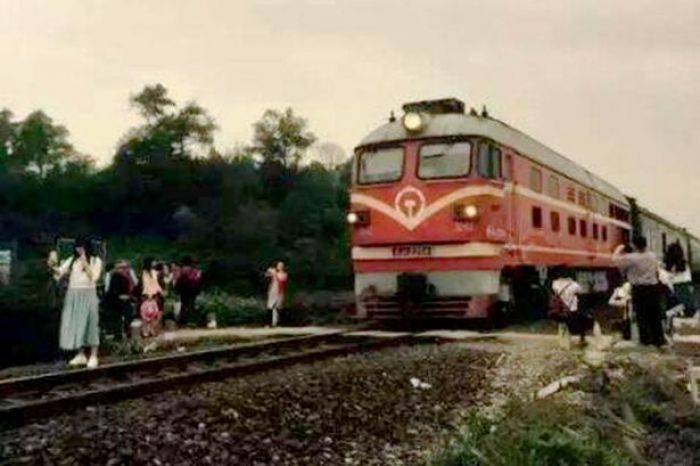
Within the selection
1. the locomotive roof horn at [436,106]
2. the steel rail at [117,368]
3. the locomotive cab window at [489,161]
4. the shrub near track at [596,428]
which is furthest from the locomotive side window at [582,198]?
the shrub near track at [596,428]

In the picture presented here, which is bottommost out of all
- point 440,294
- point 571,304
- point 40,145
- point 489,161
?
point 571,304

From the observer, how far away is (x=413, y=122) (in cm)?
1466

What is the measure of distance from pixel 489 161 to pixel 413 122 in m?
1.52

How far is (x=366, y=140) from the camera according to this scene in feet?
50.2

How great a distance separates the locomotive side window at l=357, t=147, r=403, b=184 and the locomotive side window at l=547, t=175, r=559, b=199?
380 cm

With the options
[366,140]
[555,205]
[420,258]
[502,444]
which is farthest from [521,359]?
[555,205]

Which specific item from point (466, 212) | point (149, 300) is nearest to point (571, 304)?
point (466, 212)

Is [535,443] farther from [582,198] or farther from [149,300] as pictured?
[582,198]

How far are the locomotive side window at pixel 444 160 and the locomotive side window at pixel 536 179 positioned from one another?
226 cm

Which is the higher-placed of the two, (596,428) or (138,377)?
(138,377)

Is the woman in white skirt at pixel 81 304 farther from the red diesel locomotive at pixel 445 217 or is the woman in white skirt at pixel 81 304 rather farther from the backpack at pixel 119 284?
the red diesel locomotive at pixel 445 217

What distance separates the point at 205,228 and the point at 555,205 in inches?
1248

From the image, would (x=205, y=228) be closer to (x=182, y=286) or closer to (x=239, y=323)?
(x=239, y=323)

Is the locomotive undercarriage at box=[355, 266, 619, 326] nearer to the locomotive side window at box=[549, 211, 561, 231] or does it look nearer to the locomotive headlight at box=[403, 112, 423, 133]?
the locomotive side window at box=[549, 211, 561, 231]
